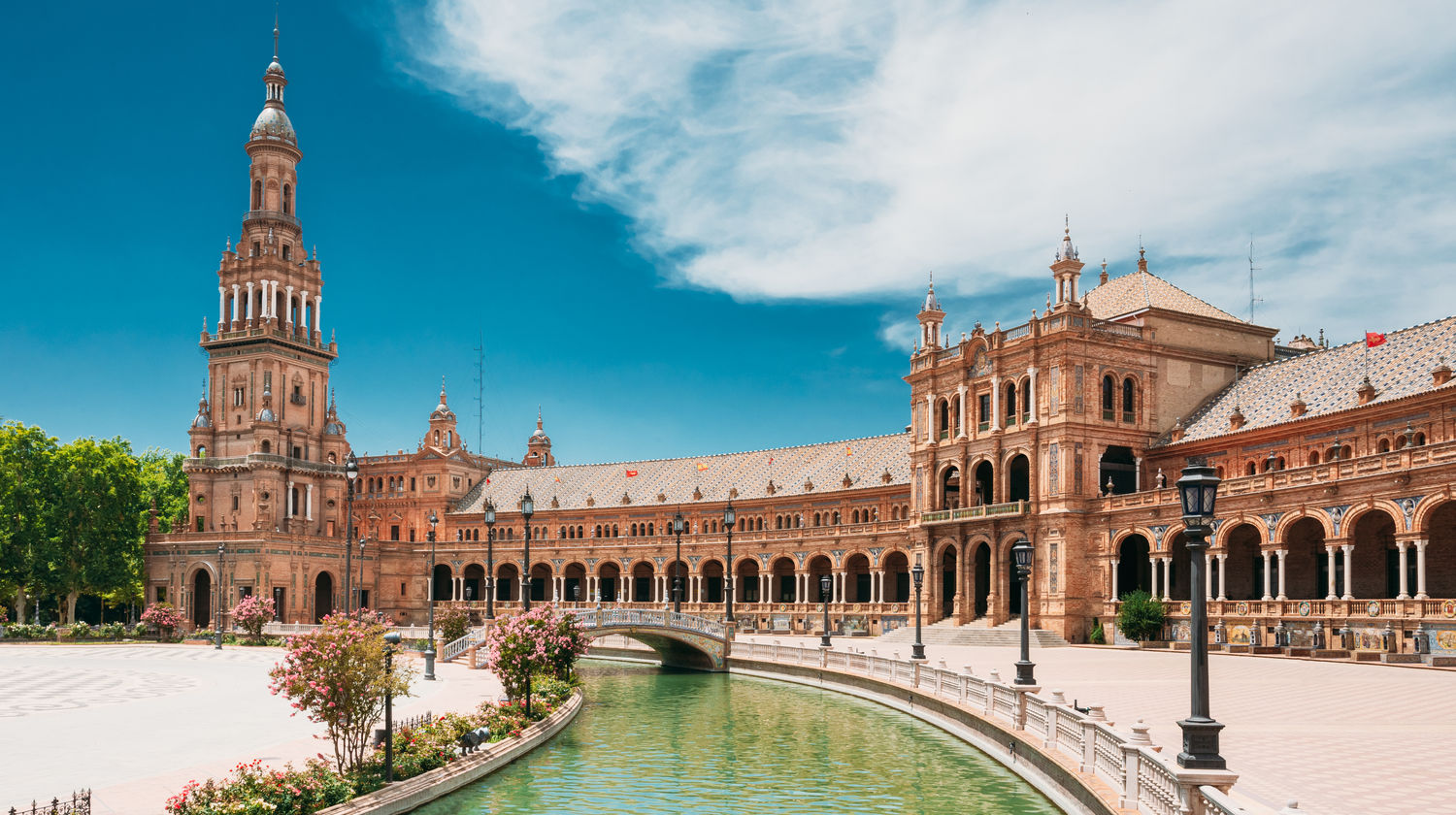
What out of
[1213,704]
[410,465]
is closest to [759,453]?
[410,465]

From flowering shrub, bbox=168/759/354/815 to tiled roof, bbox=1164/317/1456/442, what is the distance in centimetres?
4234

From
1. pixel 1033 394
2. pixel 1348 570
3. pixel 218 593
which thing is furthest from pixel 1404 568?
pixel 218 593

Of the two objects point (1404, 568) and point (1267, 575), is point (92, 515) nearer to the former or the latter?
point (1267, 575)

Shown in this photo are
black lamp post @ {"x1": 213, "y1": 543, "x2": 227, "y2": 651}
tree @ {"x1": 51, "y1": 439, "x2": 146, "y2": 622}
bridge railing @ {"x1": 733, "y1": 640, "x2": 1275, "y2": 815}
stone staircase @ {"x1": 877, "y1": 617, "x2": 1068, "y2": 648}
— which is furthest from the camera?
tree @ {"x1": 51, "y1": 439, "x2": 146, "y2": 622}

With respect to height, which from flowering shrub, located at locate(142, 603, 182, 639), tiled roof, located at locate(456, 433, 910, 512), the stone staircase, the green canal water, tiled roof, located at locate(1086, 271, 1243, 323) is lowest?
flowering shrub, located at locate(142, 603, 182, 639)

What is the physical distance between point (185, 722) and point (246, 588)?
203 ft

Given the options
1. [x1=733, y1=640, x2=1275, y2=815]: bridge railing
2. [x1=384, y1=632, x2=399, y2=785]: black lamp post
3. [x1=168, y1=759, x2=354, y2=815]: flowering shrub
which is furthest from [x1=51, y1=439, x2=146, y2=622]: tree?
[x1=168, y1=759, x2=354, y2=815]: flowering shrub

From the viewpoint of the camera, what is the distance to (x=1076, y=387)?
5884 cm

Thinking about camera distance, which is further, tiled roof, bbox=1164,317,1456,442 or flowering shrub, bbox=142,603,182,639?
flowering shrub, bbox=142,603,182,639

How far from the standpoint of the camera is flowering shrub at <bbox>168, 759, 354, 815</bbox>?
53.1 feet

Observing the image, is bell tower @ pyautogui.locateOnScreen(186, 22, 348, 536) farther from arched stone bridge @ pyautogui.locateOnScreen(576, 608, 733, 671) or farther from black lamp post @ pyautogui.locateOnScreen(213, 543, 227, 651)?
arched stone bridge @ pyautogui.locateOnScreen(576, 608, 733, 671)

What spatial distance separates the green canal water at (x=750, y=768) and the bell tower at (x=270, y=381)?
2360 inches

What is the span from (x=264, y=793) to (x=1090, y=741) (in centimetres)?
1229

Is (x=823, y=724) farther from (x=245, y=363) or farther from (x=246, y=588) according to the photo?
(x=245, y=363)
